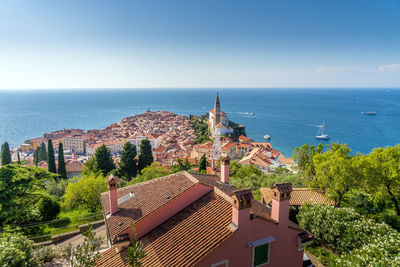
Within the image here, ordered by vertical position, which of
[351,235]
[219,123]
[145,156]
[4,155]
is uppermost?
[351,235]

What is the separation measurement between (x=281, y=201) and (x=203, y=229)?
2.44m

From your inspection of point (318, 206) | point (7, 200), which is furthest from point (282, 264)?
point (7, 200)

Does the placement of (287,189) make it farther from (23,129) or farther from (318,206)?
(23,129)

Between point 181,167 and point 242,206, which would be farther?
point 181,167

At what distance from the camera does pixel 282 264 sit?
7.55 metres

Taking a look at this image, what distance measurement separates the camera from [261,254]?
23.1ft

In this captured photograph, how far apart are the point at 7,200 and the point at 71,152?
86.7 meters

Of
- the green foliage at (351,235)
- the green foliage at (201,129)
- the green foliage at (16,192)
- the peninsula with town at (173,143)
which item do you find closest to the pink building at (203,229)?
the green foliage at (351,235)

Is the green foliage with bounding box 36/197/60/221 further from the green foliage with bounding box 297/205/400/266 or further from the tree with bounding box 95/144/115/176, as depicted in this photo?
the tree with bounding box 95/144/115/176

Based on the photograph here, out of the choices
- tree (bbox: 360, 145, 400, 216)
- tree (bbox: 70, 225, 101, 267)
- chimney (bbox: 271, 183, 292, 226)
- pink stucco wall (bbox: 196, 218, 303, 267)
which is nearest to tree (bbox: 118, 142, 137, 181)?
tree (bbox: 360, 145, 400, 216)

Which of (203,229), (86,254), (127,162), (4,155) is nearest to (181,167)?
(127,162)

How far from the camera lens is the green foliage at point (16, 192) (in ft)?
36.0

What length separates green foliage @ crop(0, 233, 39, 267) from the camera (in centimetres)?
696

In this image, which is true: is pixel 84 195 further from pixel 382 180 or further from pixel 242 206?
pixel 382 180
